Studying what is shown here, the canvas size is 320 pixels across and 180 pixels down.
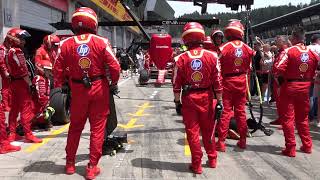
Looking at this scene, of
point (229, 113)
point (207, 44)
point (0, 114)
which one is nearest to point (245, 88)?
point (229, 113)

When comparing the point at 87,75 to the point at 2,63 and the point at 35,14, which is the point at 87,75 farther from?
the point at 35,14

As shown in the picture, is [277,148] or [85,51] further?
[277,148]

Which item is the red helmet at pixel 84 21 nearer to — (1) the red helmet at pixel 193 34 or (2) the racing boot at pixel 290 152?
(1) the red helmet at pixel 193 34

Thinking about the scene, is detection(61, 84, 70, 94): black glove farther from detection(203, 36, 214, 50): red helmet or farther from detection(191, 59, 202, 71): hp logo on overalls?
detection(203, 36, 214, 50): red helmet

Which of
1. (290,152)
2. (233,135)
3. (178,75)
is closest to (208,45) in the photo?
(233,135)

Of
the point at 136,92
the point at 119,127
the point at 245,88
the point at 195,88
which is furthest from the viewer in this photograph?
the point at 136,92

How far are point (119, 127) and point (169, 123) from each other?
1146 millimetres

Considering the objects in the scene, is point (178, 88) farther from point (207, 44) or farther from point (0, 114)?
point (207, 44)

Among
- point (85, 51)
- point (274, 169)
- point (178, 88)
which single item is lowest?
point (274, 169)

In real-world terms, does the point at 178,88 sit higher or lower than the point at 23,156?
higher

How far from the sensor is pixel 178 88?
5.86 meters

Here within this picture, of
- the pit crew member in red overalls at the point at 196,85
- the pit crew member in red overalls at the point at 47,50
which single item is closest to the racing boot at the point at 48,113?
the pit crew member in red overalls at the point at 47,50

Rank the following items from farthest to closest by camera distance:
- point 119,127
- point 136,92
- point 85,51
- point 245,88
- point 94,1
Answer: point 94,1 → point 136,92 → point 119,127 → point 245,88 → point 85,51

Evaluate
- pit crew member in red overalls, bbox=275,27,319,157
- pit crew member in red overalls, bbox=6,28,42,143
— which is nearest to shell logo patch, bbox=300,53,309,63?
pit crew member in red overalls, bbox=275,27,319,157
